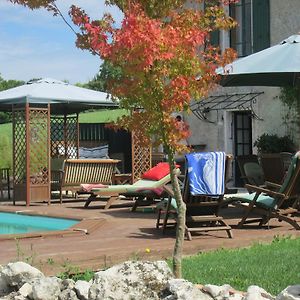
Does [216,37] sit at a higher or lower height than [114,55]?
higher

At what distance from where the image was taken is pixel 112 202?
12.3m

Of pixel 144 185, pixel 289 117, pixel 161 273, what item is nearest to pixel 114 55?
pixel 161 273

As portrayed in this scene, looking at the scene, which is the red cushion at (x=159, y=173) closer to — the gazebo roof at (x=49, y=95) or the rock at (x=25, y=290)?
the gazebo roof at (x=49, y=95)

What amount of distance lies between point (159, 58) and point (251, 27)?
486 inches

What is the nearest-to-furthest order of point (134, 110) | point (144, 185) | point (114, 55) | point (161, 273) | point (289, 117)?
point (161, 273), point (114, 55), point (134, 110), point (144, 185), point (289, 117)

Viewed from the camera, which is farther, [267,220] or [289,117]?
[289,117]

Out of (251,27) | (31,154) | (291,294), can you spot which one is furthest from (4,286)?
(251,27)

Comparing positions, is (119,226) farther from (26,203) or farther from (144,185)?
(26,203)

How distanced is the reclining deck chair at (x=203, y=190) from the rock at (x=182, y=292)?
359 cm

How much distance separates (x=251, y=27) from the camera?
16.4 metres

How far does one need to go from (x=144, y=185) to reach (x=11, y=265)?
279 inches

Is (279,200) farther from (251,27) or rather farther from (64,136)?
(64,136)

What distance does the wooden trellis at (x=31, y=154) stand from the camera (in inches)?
531

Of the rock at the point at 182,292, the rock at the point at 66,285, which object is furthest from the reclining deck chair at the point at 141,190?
the rock at the point at 182,292
